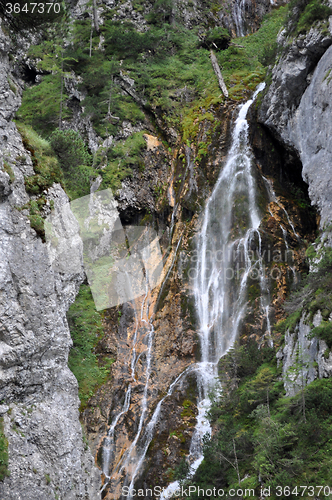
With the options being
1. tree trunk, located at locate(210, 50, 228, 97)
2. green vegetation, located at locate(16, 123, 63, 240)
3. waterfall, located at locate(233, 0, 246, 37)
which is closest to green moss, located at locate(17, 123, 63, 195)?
green vegetation, located at locate(16, 123, 63, 240)

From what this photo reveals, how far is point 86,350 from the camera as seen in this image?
1733 centimetres

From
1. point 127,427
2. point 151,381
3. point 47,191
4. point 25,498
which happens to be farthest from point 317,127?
point 25,498

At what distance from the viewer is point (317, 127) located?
52.0ft

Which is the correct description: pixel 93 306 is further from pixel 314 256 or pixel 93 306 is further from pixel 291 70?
pixel 291 70

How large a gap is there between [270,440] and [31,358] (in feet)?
23.3

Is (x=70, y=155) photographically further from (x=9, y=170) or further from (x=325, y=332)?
(x=325, y=332)

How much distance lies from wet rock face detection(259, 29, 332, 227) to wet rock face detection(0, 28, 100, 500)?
35.3ft

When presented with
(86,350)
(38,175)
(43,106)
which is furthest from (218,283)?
(43,106)

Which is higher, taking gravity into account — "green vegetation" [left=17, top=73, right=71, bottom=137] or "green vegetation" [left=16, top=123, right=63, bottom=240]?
"green vegetation" [left=17, top=73, right=71, bottom=137]

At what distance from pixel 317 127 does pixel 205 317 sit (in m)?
9.82

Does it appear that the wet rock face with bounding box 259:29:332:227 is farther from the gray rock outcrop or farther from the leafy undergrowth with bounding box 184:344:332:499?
the leafy undergrowth with bounding box 184:344:332:499

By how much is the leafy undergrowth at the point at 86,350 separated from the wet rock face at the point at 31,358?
333 centimetres

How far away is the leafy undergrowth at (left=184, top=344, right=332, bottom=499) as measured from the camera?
8344 mm

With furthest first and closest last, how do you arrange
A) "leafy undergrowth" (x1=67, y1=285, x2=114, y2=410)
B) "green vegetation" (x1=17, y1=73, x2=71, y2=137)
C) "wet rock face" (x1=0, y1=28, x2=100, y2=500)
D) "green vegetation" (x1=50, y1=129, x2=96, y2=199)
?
"green vegetation" (x1=17, y1=73, x2=71, y2=137), "green vegetation" (x1=50, y1=129, x2=96, y2=199), "leafy undergrowth" (x1=67, y1=285, x2=114, y2=410), "wet rock face" (x1=0, y1=28, x2=100, y2=500)
